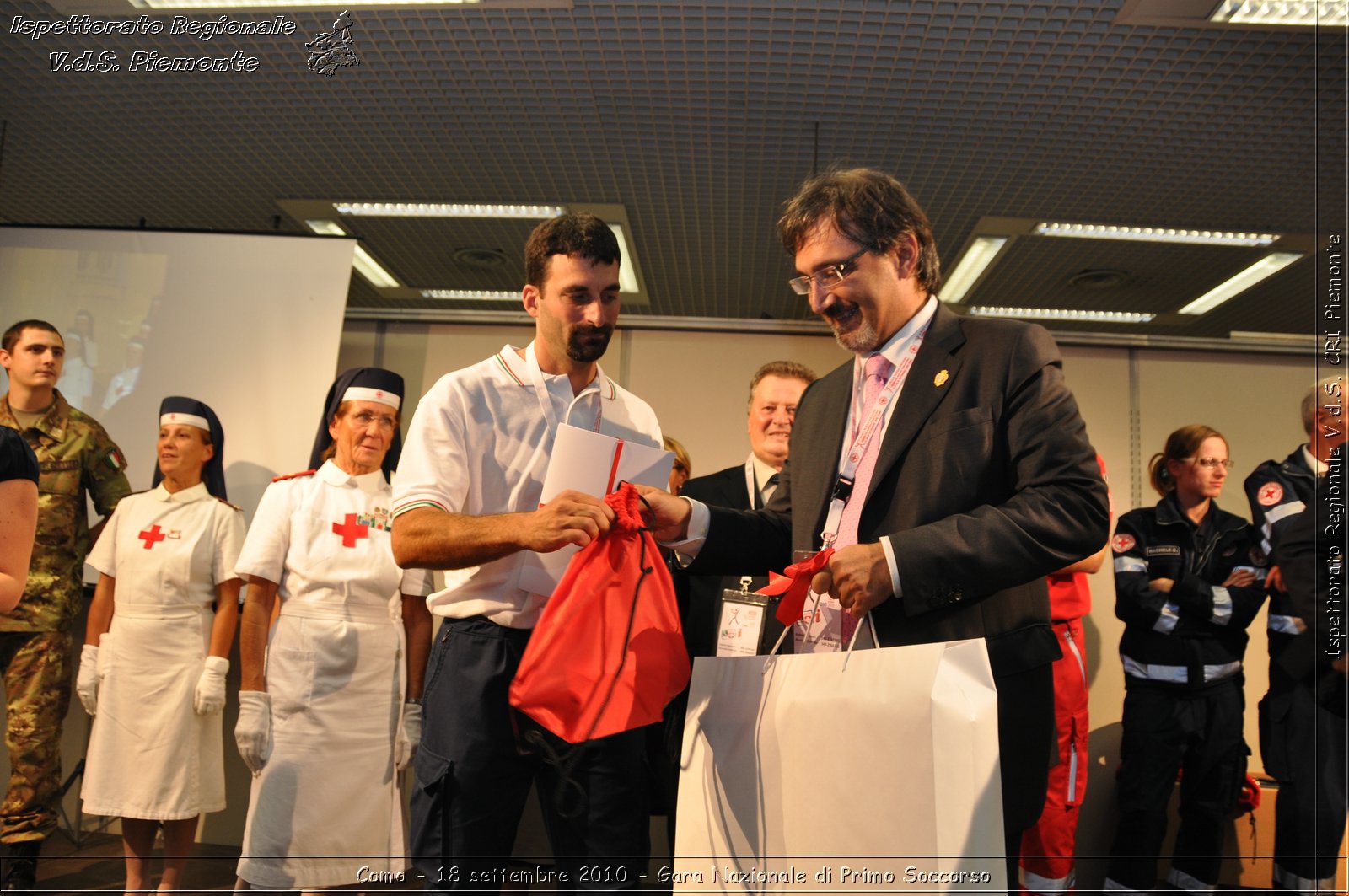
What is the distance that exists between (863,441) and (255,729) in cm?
256

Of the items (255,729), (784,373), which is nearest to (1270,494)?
(784,373)

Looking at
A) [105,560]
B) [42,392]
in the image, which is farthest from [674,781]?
[42,392]

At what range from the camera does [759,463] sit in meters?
3.38

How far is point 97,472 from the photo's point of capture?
169 inches

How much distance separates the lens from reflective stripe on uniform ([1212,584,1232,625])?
378cm

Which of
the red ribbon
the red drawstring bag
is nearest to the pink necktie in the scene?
the red ribbon

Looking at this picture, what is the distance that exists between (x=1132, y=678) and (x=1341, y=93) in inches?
120

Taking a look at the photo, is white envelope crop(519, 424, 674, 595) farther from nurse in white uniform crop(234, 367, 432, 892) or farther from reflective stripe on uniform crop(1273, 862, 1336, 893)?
reflective stripe on uniform crop(1273, 862, 1336, 893)

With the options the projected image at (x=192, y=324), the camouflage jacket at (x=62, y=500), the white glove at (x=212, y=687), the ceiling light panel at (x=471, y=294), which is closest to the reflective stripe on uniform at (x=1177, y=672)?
the white glove at (x=212, y=687)

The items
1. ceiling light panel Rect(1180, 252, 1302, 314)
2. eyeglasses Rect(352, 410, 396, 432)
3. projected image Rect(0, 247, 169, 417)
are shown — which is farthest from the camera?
ceiling light panel Rect(1180, 252, 1302, 314)

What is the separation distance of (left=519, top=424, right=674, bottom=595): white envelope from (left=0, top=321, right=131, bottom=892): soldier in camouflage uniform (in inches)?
114

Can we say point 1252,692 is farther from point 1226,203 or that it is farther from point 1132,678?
point 1226,203

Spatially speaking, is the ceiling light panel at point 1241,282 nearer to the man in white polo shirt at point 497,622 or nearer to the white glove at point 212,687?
the man in white polo shirt at point 497,622

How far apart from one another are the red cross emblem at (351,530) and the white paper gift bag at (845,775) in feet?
7.14
